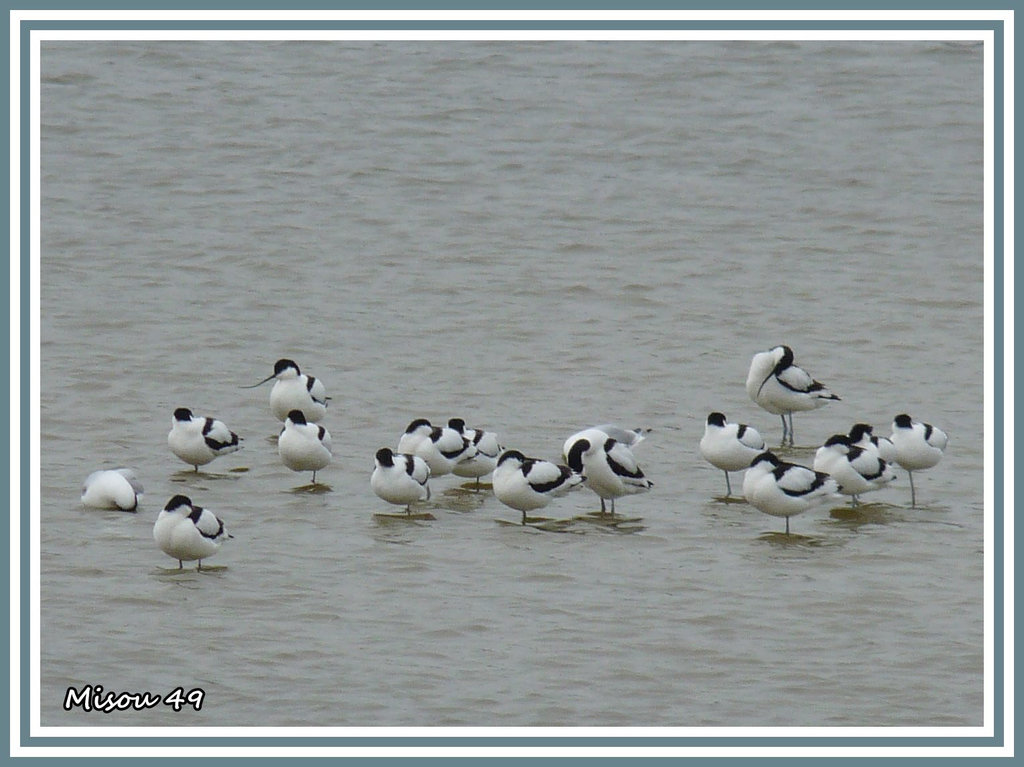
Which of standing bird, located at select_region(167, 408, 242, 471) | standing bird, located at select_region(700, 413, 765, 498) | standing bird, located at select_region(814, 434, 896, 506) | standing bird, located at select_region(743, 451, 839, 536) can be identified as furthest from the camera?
standing bird, located at select_region(167, 408, 242, 471)

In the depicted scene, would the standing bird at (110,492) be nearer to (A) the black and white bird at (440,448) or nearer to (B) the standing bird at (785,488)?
(A) the black and white bird at (440,448)

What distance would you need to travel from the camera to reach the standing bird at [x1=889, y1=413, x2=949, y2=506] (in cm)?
1475

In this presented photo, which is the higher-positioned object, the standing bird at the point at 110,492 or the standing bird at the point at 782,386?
the standing bird at the point at 782,386

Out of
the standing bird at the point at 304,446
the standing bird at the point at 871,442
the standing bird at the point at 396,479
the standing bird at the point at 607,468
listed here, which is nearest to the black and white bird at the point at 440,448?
the standing bird at the point at 396,479

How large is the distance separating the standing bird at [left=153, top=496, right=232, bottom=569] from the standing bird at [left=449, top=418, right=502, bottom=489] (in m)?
2.63

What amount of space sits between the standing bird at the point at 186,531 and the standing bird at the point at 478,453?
8.62ft

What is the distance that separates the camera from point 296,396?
1647cm

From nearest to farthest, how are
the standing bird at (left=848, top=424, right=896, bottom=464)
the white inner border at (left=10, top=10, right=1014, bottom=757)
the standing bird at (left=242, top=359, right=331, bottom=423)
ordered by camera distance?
the white inner border at (left=10, top=10, right=1014, bottom=757) < the standing bird at (left=848, top=424, right=896, bottom=464) < the standing bird at (left=242, top=359, right=331, bottom=423)

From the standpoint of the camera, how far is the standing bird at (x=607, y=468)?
14367 millimetres

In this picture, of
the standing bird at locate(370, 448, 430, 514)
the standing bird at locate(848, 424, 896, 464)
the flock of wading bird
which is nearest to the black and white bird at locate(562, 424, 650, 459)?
the flock of wading bird

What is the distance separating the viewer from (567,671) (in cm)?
1134

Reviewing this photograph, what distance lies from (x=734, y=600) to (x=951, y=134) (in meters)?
14.9

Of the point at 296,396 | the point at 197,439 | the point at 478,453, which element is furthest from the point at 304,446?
the point at 296,396

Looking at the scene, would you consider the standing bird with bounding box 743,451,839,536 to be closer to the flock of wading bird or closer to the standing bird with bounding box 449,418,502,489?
the flock of wading bird
